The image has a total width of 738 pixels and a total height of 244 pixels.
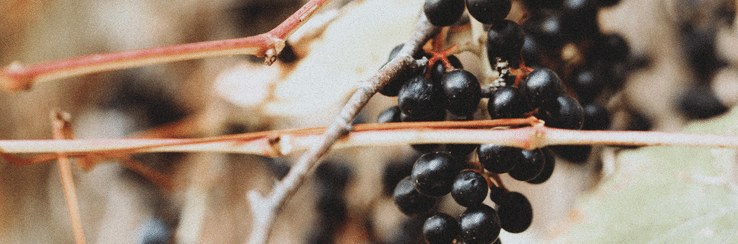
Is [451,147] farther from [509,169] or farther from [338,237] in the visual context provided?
[338,237]

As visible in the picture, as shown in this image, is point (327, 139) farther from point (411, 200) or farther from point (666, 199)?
point (666, 199)

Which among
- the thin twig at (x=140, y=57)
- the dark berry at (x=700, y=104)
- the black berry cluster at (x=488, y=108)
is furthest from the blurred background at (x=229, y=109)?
the thin twig at (x=140, y=57)

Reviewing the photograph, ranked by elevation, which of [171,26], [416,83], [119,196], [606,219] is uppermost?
[171,26]

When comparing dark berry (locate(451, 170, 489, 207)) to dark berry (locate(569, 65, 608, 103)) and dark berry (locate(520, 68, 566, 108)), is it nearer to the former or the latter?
dark berry (locate(520, 68, 566, 108))

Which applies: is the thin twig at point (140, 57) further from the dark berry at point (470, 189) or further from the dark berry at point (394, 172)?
the dark berry at point (394, 172)

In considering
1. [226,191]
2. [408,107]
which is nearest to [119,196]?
[226,191]
